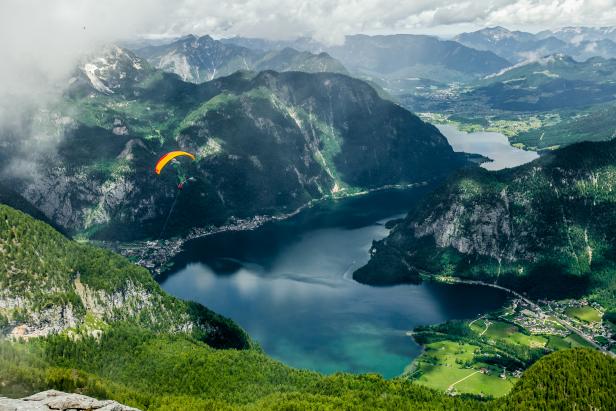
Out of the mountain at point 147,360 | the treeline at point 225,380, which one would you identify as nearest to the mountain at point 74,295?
the mountain at point 147,360

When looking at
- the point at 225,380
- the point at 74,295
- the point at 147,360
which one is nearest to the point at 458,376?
the point at 225,380

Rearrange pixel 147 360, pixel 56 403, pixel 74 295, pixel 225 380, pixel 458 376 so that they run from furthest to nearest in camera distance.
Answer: pixel 458 376 < pixel 74 295 < pixel 147 360 < pixel 225 380 < pixel 56 403

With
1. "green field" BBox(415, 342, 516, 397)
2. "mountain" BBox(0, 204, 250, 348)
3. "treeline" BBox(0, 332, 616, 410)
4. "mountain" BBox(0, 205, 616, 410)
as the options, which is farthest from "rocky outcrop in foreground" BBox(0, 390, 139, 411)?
"green field" BBox(415, 342, 516, 397)

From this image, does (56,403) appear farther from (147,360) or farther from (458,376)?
(458,376)

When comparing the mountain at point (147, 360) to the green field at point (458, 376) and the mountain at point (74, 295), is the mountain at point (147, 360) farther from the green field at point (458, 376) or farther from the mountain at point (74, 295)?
the green field at point (458, 376)

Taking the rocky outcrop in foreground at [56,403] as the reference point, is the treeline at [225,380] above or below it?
below

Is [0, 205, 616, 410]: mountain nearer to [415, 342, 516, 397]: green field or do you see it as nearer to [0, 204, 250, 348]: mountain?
[0, 204, 250, 348]: mountain
